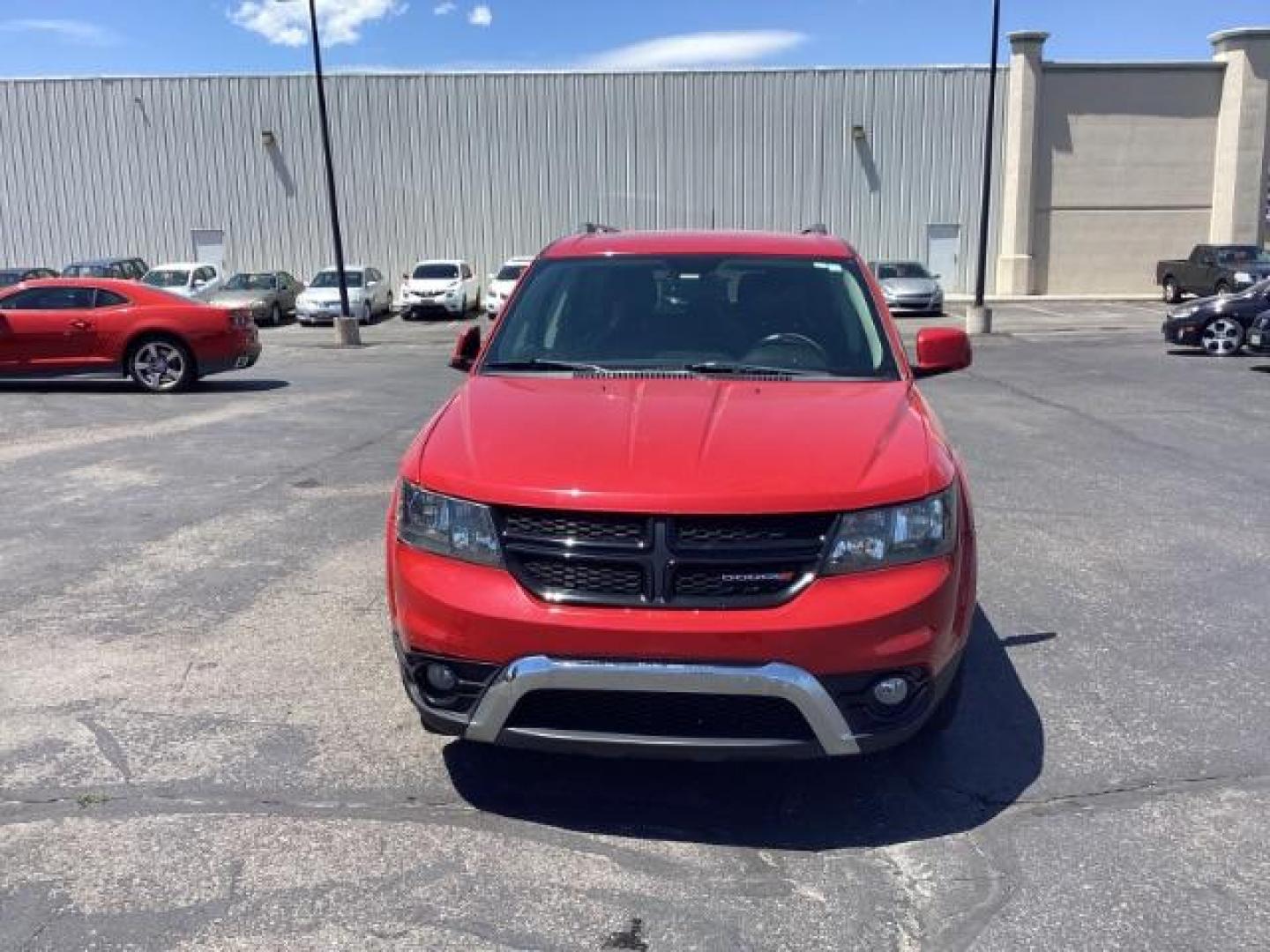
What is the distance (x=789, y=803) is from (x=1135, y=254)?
126ft

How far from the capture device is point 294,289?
3134cm

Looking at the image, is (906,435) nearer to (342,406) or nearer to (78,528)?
(78,528)

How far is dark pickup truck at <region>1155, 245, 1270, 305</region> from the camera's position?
98.9ft

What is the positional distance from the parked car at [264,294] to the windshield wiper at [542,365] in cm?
2589

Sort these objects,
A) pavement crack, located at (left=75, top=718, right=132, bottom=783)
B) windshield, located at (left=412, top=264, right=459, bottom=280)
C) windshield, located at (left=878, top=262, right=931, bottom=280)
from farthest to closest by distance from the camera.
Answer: windshield, located at (left=412, top=264, right=459, bottom=280) < windshield, located at (left=878, top=262, right=931, bottom=280) < pavement crack, located at (left=75, top=718, right=132, bottom=783)

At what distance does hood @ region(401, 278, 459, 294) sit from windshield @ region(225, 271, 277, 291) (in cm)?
372

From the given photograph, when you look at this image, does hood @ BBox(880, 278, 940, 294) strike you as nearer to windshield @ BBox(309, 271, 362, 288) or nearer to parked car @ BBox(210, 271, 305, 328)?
windshield @ BBox(309, 271, 362, 288)

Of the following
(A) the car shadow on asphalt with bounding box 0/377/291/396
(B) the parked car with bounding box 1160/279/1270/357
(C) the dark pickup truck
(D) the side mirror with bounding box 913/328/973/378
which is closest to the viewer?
(D) the side mirror with bounding box 913/328/973/378

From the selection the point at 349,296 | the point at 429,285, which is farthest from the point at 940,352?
the point at 429,285

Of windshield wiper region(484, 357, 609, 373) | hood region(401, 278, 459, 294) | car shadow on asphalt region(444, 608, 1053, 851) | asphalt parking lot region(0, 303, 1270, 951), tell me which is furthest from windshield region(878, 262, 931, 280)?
car shadow on asphalt region(444, 608, 1053, 851)

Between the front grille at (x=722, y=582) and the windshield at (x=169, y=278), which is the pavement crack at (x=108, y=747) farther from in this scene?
the windshield at (x=169, y=278)

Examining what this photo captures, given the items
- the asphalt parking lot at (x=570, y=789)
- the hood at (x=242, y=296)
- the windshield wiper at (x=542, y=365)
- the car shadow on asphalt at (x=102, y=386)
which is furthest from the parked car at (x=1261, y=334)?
the hood at (x=242, y=296)

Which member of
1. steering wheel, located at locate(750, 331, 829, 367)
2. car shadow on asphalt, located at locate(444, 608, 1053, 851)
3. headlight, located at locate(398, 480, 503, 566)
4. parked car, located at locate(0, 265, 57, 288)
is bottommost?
car shadow on asphalt, located at locate(444, 608, 1053, 851)

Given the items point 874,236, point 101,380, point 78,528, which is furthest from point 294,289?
point 78,528
